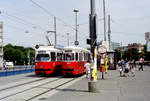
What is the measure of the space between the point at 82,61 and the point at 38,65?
4567 mm

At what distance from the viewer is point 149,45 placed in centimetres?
4572

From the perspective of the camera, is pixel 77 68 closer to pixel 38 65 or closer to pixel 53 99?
pixel 38 65

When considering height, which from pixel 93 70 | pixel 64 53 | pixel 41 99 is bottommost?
pixel 41 99

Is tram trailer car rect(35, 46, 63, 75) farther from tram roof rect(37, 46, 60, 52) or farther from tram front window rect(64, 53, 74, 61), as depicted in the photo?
tram front window rect(64, 53, 74, 61)

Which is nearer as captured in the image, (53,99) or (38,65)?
(53,99)

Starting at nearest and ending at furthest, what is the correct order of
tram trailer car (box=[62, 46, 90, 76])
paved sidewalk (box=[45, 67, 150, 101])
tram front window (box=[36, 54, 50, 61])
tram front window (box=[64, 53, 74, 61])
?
paved sidewalk (box=[45, 67, 150, 101])
tram trailer car (box=[62, 46, 90, 76])
tram front window (box=[64, 53, 74, 61])
tram front window (box=[36, 54, 50, 61])

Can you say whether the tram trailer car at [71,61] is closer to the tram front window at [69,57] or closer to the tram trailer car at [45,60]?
the tram front window at [69,57]

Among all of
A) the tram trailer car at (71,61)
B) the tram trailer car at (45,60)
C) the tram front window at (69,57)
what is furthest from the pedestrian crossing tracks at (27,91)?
the tram trailer car at (45,60)

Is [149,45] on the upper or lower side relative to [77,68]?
upper

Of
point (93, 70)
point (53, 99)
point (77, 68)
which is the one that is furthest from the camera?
point (77, 68)

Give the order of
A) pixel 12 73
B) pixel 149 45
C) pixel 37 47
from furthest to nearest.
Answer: pixel 149 45 < pixel 12 73 < pixel 37 47

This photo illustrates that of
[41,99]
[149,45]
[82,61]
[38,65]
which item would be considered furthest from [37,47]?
[149,45]

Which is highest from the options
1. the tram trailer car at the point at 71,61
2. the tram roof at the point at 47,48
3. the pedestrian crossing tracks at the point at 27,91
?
the tram roof at the point at 47,48

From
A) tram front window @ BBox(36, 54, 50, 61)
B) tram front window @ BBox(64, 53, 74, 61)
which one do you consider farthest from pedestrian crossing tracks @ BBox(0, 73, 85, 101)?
tram front window @ BBox(36, 54, 50, 61)
